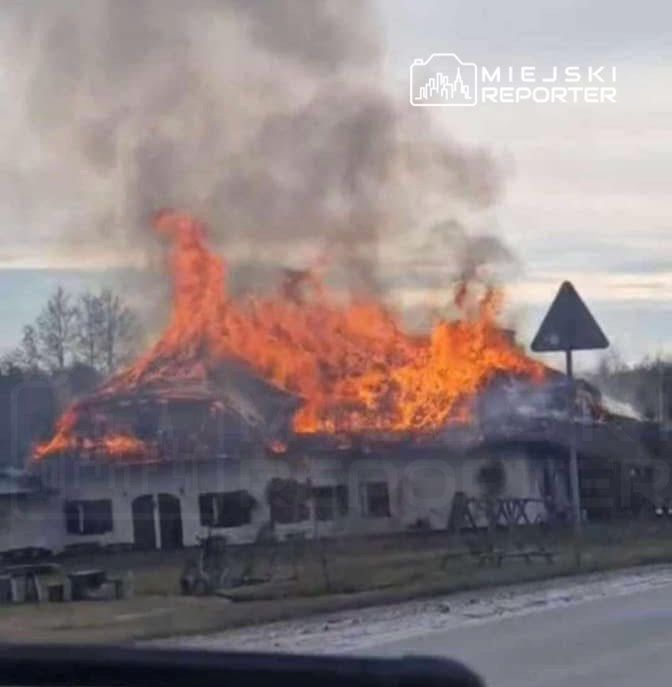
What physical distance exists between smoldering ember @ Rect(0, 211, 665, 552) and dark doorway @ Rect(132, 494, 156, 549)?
0.11 ft

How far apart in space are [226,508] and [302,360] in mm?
4069

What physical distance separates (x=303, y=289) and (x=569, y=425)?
5.13 meters

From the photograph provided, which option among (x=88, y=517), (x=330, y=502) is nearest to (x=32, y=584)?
(x=88, y=517)

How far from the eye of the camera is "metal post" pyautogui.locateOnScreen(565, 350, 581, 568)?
896 inches

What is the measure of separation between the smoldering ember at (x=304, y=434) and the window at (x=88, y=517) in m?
0.02

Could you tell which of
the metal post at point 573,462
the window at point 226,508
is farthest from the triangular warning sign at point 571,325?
the window at point 226,508

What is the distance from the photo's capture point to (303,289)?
29.8m

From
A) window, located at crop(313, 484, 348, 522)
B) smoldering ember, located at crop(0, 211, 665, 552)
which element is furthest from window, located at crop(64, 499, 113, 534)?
window, located at crop(313, 484, 348, 522)

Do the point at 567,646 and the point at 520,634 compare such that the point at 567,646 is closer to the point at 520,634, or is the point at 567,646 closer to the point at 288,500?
the point at 520,634

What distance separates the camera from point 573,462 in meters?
24.2

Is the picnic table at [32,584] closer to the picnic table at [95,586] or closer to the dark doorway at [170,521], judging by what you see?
the picnic table at [95,586]

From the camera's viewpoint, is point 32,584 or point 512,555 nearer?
point 32,584

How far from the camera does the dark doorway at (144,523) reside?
21.2 meters

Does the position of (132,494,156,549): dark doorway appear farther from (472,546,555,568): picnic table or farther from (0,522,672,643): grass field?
(472,546,555,568): picnic table
